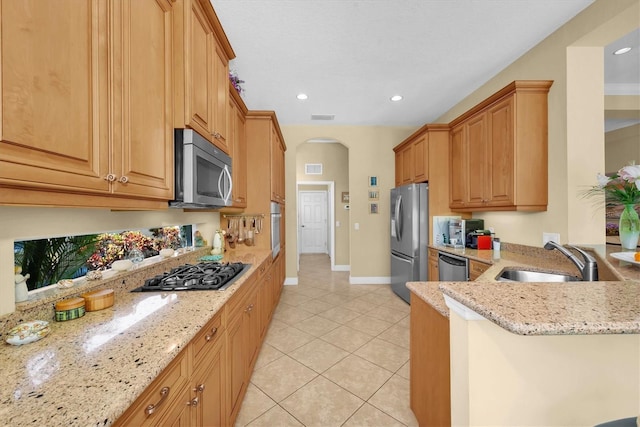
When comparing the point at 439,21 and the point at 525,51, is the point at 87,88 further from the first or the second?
the point at 525,51

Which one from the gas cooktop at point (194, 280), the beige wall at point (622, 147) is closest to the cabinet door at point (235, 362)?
the gas cooktop at point (194, 280)

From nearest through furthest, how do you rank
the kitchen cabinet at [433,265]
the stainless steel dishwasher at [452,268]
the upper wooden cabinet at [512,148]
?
the upper wooden cabinet at [512,148] → the stainless steel dishwasher at [452,268] → the kitchen cabinet at [433,265]

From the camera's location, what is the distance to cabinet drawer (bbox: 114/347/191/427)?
0.65 meters

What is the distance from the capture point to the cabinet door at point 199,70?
51.8 inches

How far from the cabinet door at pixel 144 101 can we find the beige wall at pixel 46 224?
41 centimetres

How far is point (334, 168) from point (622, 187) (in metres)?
4.60

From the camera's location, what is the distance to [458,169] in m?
3.25

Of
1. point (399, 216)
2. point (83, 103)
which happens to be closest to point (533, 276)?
point (399, 216)

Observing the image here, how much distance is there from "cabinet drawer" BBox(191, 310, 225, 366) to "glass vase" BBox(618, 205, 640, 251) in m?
2.91

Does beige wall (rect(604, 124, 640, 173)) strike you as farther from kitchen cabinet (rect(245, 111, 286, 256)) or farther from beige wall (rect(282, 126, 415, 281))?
kitchen cabinet (rect(245, 111, 286, 256))

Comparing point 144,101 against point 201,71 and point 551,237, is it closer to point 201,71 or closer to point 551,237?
point 201,71

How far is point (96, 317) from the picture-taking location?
3.37 feet

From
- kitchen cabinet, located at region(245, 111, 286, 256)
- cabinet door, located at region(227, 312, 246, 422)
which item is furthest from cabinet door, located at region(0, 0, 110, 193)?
kitchen cabinet, located at region(245, 111, 286, 256)

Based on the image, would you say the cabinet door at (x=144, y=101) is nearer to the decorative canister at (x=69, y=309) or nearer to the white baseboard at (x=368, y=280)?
the decorative canister at (x=69, y=309)
